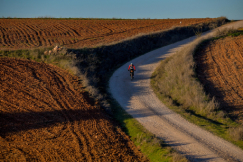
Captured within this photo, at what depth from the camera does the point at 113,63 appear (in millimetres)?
22953

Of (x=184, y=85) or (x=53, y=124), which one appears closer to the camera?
(x=53, y=124)

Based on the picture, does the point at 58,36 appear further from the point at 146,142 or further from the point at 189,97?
the point at 146,142

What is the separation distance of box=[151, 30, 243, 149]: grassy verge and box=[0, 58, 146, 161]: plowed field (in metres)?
4.90

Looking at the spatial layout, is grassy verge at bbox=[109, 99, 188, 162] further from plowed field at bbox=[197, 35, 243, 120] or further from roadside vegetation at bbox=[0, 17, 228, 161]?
plowed field at bbox=[197, 35, 243, 120]

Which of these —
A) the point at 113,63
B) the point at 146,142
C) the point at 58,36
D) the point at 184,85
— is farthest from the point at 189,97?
the point at 58,36

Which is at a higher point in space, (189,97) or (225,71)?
(225,71)

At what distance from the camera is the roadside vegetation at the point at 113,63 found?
966 centimetres

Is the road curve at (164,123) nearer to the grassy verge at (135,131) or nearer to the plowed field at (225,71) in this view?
the grassy verge at (135,131)

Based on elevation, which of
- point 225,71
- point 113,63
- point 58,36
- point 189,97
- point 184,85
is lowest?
point 189,97

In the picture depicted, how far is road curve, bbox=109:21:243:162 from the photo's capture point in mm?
9094

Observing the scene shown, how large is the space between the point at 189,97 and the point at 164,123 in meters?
4.07

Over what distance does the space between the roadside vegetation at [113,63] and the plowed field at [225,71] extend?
689 cm

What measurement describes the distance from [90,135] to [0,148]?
3.83m

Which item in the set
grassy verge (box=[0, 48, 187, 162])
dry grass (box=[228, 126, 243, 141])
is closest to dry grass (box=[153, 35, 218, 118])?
dry grass (box=[228, 126, 243, 141])
